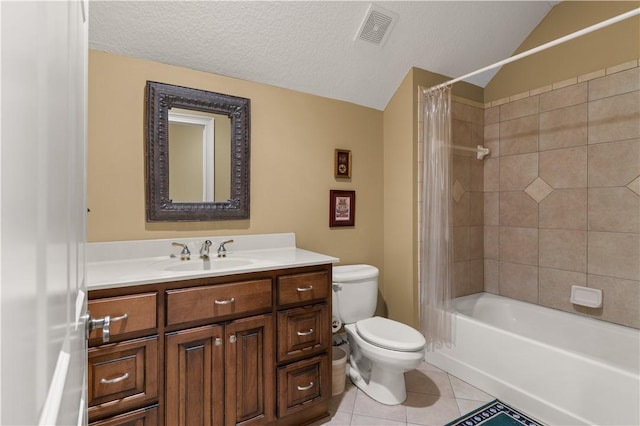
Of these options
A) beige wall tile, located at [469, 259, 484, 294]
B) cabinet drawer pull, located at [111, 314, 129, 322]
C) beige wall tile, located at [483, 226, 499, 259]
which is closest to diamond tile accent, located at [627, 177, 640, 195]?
beige wall tile, located at [483, 226, 499, 259]

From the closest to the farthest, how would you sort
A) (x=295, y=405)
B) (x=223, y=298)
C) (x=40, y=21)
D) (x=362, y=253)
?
(x=40, y=21), (x=223, y=298), (x=295, y=405), (x=362, y=253)

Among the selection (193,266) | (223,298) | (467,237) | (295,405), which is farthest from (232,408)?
(467,237)

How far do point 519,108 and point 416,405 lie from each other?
2386 mm

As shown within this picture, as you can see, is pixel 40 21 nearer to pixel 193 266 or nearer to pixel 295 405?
pixel 193 266

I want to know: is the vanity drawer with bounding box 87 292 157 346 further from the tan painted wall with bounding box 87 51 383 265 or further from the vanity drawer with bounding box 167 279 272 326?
the tan painted wall with bounding box 87 51 383 265

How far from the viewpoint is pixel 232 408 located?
1.55 m

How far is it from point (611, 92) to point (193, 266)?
114 inches

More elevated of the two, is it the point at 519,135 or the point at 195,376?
the point at 519,135

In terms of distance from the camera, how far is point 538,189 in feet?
8.53

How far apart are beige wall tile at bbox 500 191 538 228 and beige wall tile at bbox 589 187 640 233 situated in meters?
0.38

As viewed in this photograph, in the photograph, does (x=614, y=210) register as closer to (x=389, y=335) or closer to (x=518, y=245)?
(x=518, y=245)

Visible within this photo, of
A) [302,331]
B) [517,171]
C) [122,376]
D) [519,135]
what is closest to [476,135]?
[519,135]

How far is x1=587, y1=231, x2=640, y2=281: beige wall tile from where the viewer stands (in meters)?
2.12

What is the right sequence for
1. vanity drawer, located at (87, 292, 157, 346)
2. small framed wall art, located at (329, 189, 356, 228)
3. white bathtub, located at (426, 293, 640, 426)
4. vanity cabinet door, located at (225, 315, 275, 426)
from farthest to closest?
small framed wall art, located at (329, 189, 356, 228)
white bathtub, located at (426, 293, 640, 426)
vanity cabinet door, located at (225, 315, 275, 426)
vanity drawer, located at (87, 292, 157, 346)
